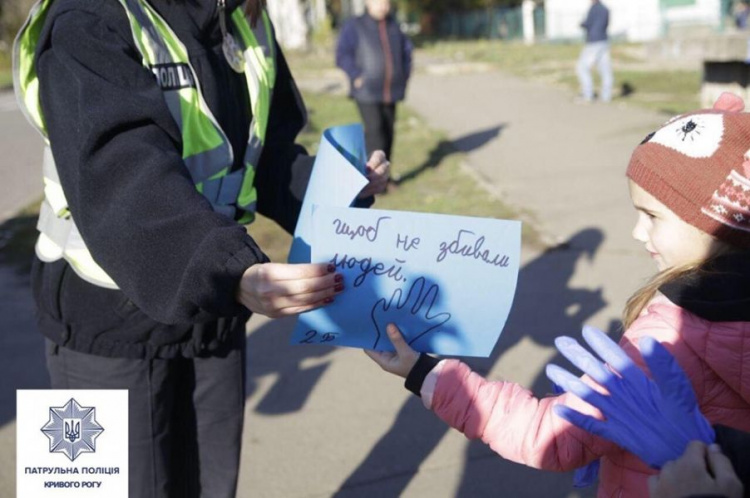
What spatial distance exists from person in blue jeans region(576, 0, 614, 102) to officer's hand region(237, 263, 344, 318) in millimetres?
13605

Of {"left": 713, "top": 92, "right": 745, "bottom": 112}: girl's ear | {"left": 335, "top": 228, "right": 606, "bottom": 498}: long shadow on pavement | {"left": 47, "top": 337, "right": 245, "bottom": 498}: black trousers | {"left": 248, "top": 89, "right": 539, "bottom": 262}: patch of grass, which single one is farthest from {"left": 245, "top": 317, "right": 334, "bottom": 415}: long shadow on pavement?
{"left": 713, "top": 92, "right": 745, "bottom": 112}: girl's ear

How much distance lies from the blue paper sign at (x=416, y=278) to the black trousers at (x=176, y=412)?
507 mm

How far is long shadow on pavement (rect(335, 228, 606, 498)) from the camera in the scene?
3.60 metres

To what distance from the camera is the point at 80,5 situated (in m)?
1.86

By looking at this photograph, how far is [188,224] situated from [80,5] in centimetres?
55

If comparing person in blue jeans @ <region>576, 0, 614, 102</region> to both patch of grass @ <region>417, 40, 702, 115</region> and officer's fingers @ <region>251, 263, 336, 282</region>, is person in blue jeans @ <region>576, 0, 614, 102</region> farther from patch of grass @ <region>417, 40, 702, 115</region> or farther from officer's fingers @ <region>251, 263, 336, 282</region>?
officer's fingers @ <region>251, 263, 336, 282</region>

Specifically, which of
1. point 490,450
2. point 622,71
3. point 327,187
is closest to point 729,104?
point 327,187

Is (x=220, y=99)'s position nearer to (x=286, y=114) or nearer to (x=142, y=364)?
(x=286, y=114)

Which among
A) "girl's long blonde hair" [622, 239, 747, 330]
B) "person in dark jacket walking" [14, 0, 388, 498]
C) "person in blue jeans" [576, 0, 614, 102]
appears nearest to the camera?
"person in dark jacket walking" [14, 0, 388, 498]

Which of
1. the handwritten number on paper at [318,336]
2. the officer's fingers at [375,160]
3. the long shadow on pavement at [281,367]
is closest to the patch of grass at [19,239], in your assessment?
the long shadow on pavement at [281,367]

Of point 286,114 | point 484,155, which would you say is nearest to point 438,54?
point 484,155

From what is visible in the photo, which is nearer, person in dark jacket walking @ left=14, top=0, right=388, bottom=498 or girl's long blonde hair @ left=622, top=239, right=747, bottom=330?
person in dark jacket walking @ left=14, top=0, right=388, bottom=498

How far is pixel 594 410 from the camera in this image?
68.8 inches

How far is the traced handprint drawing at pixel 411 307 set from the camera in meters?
1.78
